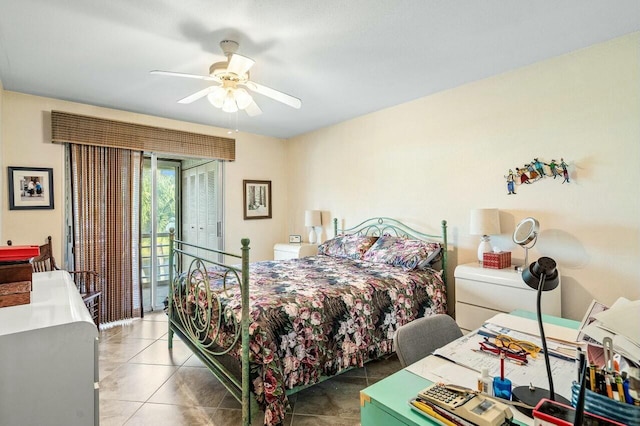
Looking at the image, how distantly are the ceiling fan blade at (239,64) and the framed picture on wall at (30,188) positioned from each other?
2679mm

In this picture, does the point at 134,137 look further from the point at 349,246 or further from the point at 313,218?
the point at 349,246

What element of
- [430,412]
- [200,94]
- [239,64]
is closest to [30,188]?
[200,94]

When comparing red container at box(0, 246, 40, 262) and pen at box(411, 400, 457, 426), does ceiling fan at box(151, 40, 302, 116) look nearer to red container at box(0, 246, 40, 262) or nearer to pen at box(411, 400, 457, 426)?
red container at box(0, 246, 40, 262)

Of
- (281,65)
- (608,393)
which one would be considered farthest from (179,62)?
(608,393)

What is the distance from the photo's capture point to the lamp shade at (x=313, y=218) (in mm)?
4688

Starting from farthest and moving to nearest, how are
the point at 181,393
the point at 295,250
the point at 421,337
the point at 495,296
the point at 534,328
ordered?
the point at 295,250
the point at 495,296
the point at 181,393
the point at 534,328
the point at 421,337

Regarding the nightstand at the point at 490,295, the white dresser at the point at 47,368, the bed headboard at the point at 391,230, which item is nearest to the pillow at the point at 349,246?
the bed headboard at the point at 391,230

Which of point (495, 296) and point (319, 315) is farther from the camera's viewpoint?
point (495, 296)

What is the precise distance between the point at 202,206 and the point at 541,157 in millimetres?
4408

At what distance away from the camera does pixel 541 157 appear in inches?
108

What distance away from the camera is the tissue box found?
2.77 meters

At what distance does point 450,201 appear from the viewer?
3.36 meters

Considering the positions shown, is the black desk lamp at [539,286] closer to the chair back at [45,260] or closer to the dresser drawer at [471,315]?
the dresser drawer at [471,315]

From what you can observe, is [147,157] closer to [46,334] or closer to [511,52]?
[46,334]
